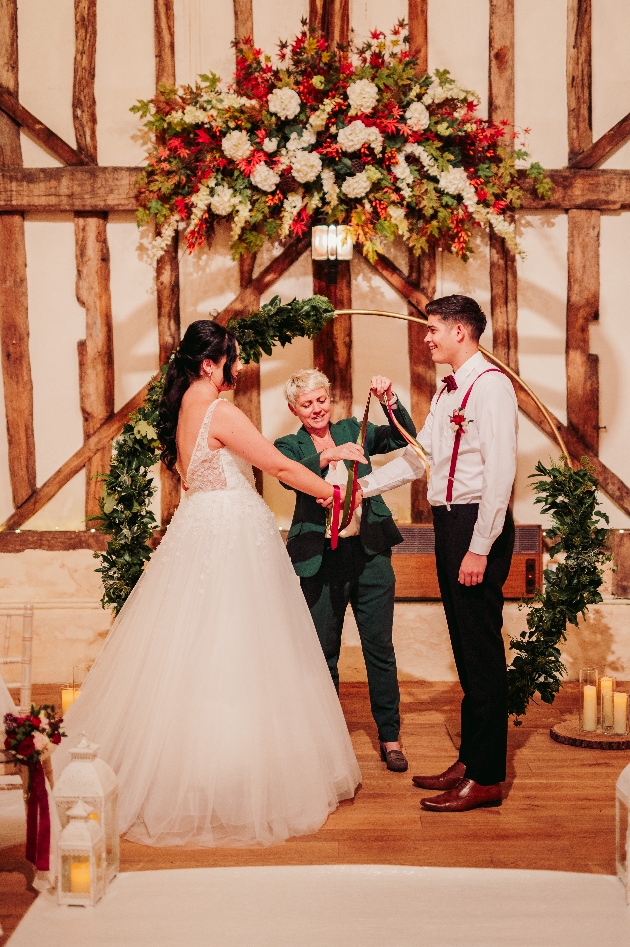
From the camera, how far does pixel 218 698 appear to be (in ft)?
10.6

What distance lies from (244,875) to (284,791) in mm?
533

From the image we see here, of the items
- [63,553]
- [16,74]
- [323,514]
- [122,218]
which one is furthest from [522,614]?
[16,74]

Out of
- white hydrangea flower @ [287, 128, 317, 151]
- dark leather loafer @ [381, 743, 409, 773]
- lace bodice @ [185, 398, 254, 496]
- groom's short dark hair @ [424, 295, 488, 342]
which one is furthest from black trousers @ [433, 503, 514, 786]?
white hydrangea flower @ [287, 128, 317, 151]

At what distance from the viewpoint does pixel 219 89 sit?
526 cm

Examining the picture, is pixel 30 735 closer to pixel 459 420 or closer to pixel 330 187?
pixel 459 420

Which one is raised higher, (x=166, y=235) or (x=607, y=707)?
(x=166, y=235)

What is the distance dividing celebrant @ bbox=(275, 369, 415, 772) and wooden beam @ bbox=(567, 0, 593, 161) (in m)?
2.49

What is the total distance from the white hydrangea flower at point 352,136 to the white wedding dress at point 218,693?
2298mm

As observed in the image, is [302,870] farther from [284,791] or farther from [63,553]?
[63,553]

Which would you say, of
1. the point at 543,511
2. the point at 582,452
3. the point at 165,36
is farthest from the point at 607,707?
the point at 165,36

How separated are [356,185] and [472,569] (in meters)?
2.60

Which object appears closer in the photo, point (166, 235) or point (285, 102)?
point (285, 102)

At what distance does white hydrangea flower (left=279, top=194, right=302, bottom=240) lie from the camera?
16.8 feet

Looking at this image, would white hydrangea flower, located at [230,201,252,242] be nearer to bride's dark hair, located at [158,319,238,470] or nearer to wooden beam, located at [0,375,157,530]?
wooden beam, located at [0,375,157,530]
